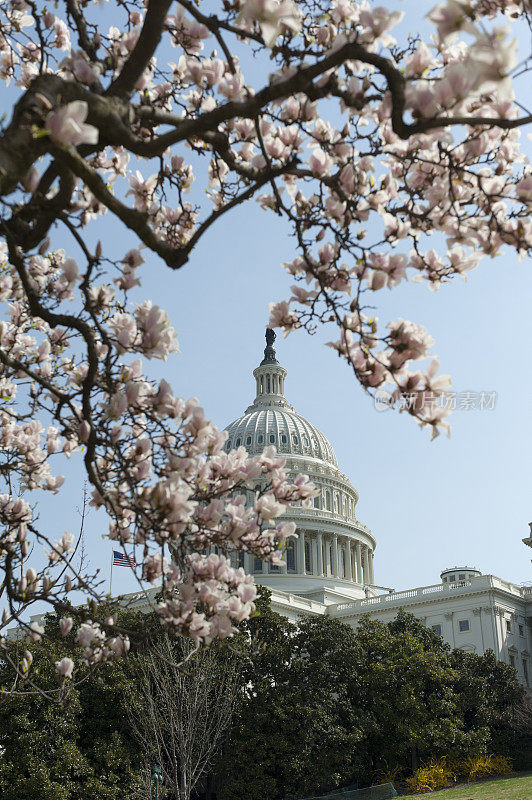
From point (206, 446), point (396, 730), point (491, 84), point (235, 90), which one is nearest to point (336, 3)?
point (235, 90)

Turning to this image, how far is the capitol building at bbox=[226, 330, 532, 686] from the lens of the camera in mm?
63125

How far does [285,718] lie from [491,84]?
35.7 metres

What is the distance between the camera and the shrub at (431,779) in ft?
128

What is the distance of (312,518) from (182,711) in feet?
186

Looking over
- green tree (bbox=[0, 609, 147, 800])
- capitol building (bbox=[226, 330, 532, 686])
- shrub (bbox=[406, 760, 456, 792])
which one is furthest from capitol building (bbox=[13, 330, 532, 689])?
shrub (bbox=[406, 760, 456, 792])

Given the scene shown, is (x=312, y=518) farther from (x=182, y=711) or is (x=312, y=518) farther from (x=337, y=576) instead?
(x=182, y=711)

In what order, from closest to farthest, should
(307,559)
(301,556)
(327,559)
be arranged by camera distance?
1. (301,556)
2. (307,559)
3. (327,559)

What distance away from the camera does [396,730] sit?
40531 millimetres

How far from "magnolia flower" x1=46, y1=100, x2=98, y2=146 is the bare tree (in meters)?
26.0

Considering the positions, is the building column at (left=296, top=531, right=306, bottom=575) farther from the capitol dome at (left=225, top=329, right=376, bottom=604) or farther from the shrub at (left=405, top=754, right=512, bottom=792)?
A: the shrub at (left=405, top=754, right=512, bottom=792)

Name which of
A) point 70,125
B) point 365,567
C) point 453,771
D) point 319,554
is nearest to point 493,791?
point 453,771

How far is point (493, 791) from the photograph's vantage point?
34.7m

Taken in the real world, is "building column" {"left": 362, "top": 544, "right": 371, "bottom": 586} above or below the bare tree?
above

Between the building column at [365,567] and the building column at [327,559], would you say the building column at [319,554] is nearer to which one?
the building column at [327,559]
